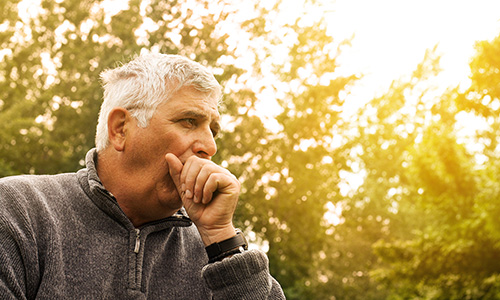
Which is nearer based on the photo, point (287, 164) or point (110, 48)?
point (110, 48)

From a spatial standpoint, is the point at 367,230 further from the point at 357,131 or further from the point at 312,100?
the point at 312,100

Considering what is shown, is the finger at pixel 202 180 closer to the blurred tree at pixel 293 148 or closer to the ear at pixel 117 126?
the ear at pixel 117 126

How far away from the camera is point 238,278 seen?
73.1 inches

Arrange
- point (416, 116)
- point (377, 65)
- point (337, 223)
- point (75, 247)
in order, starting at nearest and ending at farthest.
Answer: point (75, 247), point (377, 65), point (416, 116), point (337, 223)

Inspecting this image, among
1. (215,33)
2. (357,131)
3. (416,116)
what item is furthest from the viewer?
(416,116)

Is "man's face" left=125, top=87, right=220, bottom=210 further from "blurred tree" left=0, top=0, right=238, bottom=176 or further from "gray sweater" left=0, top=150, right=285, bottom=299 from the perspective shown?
"blurred tree" left=0, top=0, right=238, bottom=176

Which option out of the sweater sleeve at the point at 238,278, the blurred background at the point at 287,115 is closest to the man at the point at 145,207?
the sweater sleeve at the point at 238,278

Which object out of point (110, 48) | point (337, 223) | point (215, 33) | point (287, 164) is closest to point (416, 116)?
point (337, 223)

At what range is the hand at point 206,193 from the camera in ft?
6.57

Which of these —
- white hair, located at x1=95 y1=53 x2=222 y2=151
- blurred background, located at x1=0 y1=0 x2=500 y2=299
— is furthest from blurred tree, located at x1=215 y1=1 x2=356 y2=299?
white hair, located at x1=95 y1=53 x2=222 y2=151

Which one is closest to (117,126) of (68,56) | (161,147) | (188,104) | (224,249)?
(161,147)

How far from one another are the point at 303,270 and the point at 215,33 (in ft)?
37.7

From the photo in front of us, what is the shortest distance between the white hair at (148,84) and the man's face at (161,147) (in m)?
0.04

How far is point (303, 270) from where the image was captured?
2205 cm
